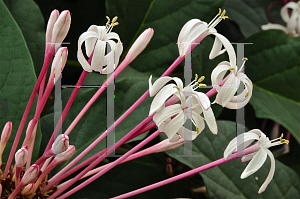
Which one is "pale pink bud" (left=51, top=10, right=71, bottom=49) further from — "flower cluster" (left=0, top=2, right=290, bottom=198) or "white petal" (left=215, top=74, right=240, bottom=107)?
"white petal" (left=215, top=74, right=240, bottom=107)

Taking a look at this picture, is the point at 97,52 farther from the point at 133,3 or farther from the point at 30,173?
the point at 133,3

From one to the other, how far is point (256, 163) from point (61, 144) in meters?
0.16

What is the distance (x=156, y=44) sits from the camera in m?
0.46

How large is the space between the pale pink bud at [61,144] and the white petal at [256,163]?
142 millimetres

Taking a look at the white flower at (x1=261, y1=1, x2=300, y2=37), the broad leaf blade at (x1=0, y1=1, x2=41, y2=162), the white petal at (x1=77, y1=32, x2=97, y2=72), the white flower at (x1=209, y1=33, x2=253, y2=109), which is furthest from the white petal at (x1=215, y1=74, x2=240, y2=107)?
the white flower at (x1=261, y1=1, x2=300, y2=37)

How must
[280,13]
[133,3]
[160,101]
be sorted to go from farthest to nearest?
[280,13]
[133,3]
[160,101]

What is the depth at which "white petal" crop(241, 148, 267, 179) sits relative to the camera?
0.87 feet

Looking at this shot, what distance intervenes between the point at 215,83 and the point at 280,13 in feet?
1.67

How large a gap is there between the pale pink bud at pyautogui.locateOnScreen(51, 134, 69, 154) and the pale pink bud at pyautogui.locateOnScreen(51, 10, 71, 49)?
0.08m

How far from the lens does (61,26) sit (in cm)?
27

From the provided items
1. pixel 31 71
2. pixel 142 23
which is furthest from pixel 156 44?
pixel 31 71

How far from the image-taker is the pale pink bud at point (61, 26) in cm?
27

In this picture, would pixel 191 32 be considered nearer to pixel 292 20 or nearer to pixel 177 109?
pixel 177 109

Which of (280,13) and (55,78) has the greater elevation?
(280,13)
